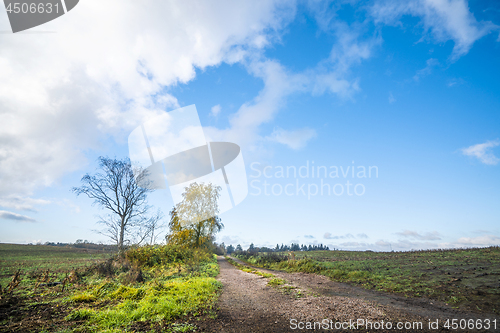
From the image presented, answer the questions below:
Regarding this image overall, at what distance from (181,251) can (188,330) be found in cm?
1536

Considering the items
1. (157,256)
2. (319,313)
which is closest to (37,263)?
(157,256)

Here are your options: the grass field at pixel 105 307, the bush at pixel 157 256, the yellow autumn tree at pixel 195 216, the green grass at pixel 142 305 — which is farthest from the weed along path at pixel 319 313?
the yellow autumn tree at pixel 195 216

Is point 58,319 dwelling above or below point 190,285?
above

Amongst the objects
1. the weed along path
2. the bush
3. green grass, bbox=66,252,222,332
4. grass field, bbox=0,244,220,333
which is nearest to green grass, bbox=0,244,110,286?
the bush

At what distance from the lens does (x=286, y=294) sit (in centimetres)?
976

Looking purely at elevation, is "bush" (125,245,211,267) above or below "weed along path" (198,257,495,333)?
below

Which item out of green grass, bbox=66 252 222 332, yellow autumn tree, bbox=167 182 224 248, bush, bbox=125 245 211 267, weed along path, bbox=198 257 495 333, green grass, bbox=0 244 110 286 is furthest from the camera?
yellow autumn tree, bbox=167 182 224 248

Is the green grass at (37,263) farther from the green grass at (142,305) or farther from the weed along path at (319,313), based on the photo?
the weed along path at (319,313)

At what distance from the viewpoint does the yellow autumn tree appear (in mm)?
25422

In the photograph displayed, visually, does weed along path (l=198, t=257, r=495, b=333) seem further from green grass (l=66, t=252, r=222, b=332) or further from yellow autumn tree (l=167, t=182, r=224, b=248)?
yellow autumn tree (l=167, t=182, r=224, b=248)

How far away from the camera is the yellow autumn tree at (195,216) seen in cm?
2542

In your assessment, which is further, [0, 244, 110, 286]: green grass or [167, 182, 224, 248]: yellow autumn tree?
[167, 182, 224, 248]: yellow autumn tree

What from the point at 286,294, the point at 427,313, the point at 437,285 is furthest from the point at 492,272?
the point at 286,294

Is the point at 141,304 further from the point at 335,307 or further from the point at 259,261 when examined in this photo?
the point at 259,261
